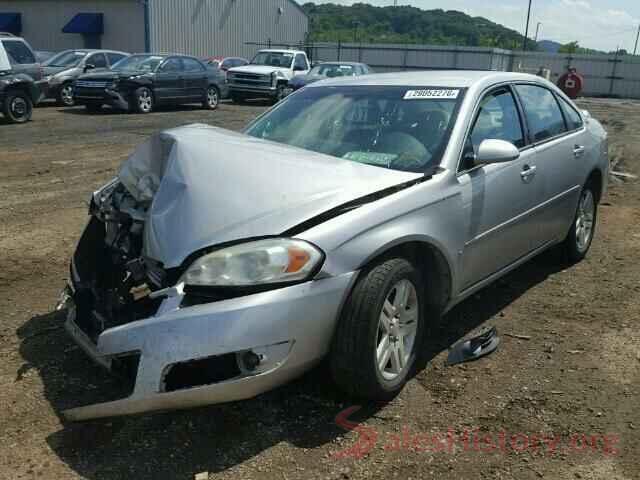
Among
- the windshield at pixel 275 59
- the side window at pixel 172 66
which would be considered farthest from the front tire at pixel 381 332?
the windshield at pixel 275 59

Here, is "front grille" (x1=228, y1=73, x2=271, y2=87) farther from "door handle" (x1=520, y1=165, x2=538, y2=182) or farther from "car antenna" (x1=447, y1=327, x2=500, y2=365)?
"car antenna" (x1=447, y1=327, x2=500, y2=365)

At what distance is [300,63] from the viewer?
23.8m

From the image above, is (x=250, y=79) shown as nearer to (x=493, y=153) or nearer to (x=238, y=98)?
(x=238, y=98)

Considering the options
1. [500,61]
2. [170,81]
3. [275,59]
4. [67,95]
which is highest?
[500,61]

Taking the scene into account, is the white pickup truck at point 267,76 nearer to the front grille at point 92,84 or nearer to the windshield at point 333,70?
the windshield at point 333,70

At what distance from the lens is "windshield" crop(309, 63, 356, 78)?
1986 cm

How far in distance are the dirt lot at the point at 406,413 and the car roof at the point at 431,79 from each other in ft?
5.10

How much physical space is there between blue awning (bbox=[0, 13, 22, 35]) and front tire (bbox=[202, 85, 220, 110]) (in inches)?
878

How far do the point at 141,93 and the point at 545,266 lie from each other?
14.1 metres

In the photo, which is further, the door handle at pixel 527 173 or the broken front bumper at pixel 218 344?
the door handle at pixel 527 173

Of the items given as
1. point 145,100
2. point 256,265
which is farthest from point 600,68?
point 256,265

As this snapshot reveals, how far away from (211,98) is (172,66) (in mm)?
1913

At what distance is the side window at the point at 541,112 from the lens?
4609mm

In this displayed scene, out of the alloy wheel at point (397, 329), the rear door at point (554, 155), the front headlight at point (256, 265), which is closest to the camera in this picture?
the front headlight at point (256, 265)
